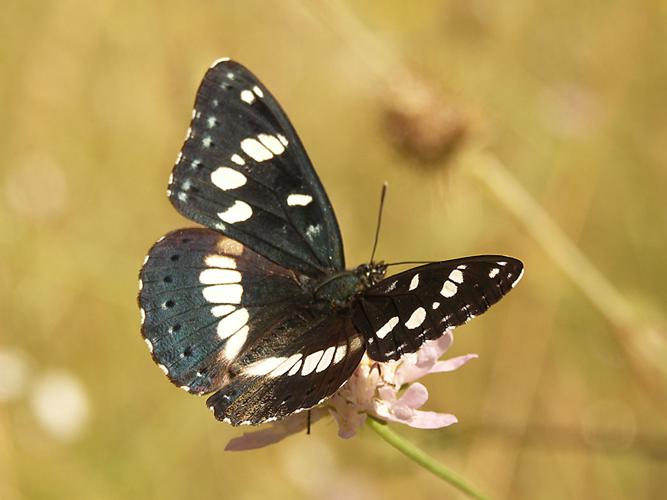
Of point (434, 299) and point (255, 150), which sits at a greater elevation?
point (255, 150)

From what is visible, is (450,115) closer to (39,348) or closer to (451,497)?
(451,497)

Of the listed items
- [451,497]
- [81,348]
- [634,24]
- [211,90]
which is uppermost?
[211,90]

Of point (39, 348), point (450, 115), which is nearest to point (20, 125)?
point (39, 348)

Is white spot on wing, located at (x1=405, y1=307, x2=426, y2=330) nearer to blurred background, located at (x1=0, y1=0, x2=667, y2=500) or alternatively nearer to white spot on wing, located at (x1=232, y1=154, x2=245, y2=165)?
white spot on wing, located at (x1=232, y1=154, x2=245, y2=165)

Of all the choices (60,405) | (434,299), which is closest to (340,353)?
(434,299)

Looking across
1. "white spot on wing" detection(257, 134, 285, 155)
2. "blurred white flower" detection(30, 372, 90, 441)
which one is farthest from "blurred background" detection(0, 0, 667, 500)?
"white spot on wing" detection(257, 134, 285, 155)

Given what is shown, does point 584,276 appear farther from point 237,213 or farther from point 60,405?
point 60,405

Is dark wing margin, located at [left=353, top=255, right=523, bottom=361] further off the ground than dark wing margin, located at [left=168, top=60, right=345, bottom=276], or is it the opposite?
dark wing margin, located at [left=168, top=60, right=345, bottom=276]
